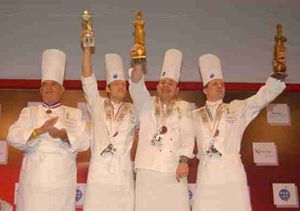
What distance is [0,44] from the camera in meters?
4.33

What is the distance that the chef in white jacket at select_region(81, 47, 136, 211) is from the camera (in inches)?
115

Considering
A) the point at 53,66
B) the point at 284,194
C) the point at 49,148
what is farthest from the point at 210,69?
the point at 284,194

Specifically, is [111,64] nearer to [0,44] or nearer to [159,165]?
[159,165]

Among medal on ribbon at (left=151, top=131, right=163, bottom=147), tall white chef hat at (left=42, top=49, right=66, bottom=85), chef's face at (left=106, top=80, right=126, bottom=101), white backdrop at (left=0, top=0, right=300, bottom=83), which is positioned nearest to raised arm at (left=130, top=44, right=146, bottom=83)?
chef's face at (left=106, top=80, right=126, bottom=101)

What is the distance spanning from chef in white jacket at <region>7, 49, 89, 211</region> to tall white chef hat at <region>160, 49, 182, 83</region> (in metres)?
0.92

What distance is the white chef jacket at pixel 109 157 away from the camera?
2.92 meters

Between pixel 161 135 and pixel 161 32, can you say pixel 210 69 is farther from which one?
pixel 161 32

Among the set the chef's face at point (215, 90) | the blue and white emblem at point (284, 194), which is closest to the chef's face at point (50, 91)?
the chef's face at point (215, 90)

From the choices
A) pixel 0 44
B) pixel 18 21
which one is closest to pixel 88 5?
pixel 18 21

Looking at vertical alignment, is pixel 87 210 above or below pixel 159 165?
below

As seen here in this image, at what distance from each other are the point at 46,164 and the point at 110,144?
0.56m

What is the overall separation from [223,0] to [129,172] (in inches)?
110

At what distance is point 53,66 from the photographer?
333 cm

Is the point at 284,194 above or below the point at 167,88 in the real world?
below
